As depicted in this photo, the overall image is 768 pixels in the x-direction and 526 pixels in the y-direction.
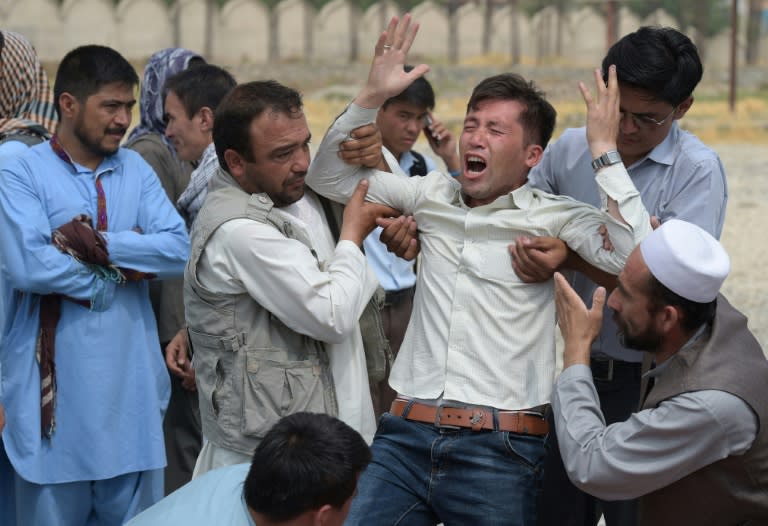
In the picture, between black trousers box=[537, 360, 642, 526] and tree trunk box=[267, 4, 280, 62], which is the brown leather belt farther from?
tree trunk box=[267, 4, 280, 62]

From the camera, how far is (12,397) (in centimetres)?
434

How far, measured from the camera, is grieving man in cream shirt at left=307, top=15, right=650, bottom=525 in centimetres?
332

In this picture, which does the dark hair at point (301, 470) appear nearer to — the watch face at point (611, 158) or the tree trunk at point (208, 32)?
the watch face at point (611, 158)

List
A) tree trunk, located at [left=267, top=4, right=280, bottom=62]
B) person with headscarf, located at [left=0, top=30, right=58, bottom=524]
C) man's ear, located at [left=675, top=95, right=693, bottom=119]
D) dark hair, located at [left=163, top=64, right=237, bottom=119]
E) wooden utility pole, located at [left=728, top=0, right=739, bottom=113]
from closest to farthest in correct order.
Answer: man's ear, located at [left=675, top=95, right=693, bottom=119] < person with headscarf, located at [left=0, top=30, right=58, bottom=524] < dark hair, located at [left=163, top=64, right=237, bottom=119] < wooden utility pole, located at [left=728, top=0, right=739, bottom=113] < tree trunk, located at [left=267, top=4, right=280, bottom=62]

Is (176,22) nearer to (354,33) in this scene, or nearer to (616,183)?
(354,33)

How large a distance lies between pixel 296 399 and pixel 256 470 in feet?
1.99

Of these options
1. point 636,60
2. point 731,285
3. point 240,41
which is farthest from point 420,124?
point 240,41

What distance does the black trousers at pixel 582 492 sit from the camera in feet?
13.4

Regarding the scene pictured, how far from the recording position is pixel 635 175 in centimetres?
399

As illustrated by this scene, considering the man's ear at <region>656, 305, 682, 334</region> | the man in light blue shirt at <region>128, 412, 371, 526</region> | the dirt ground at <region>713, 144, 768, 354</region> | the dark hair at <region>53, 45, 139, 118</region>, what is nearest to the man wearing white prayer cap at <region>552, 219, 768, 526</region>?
the man's ear at <region>656, 305, 682, 334</region>

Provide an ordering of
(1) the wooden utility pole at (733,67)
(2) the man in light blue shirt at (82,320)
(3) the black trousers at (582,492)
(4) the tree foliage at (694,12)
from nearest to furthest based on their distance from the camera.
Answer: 1. (3) the black trousers at (582,492)
2. (2) the man in light blue shirt at (82,320)
3. (1) the wooden utility pole at (733,67)
4. (4) the tree foliage at (694,12)

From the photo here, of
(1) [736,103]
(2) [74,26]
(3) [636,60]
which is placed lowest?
(1) [736,103]

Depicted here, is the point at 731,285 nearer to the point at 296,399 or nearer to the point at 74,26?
the point at 296,399

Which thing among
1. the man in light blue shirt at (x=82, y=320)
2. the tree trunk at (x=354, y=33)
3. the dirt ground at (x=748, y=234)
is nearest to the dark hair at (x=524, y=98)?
the man in light blue shirt at (x=82, y=320)
